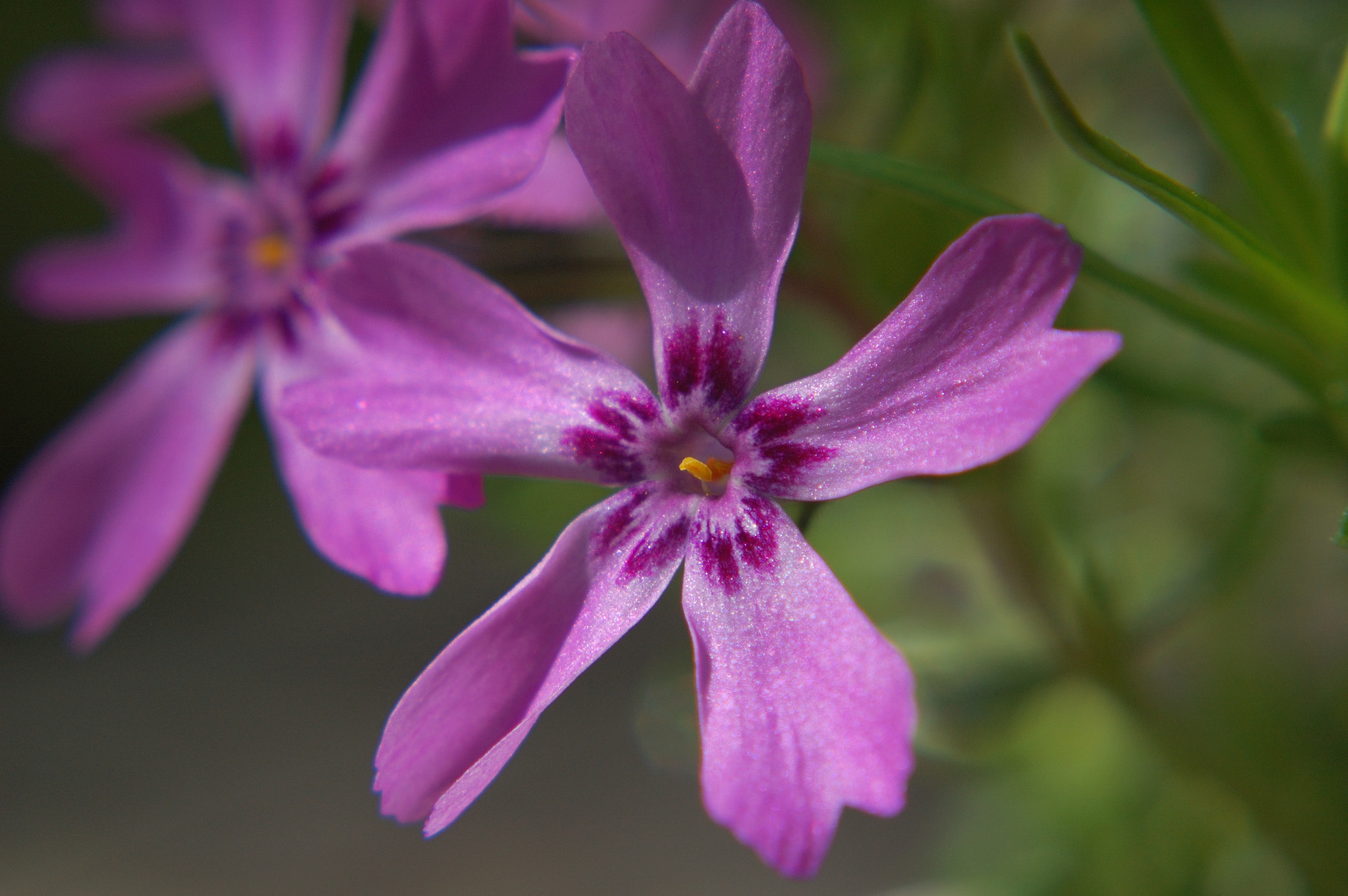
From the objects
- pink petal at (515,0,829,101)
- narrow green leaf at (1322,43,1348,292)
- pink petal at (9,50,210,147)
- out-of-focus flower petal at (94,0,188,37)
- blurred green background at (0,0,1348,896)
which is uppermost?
pink petal at (515,0,829,101)

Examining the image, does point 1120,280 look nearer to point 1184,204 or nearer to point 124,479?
point 1184,204

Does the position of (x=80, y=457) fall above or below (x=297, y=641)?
above

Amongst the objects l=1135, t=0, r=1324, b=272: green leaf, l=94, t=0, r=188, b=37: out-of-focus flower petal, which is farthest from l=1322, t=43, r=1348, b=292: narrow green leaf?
l=94, t=0, r=188, b=37: out-of-focus flower petal

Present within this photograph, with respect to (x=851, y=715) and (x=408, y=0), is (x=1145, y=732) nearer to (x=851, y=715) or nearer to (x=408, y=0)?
(x=851, y=715)

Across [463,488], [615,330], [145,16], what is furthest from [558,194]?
[463,488]

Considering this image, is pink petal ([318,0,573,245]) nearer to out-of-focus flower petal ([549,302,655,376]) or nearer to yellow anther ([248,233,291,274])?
yellow anther ([248,233,291,274])

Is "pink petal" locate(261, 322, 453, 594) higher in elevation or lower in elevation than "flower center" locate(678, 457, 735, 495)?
lower

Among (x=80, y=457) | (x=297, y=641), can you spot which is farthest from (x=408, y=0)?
(x=297, y=641)
